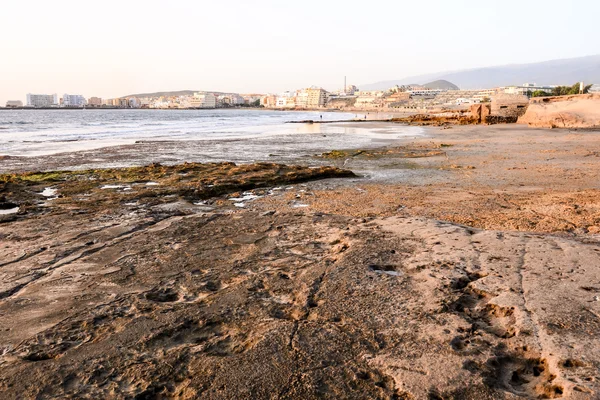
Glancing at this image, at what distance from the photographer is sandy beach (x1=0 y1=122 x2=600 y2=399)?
2.62m

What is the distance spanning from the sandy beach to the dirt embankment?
20.1 meters

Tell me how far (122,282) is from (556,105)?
2920cm

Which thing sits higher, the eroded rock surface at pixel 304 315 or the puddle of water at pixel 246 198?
the puddle of water at pixel 246 198

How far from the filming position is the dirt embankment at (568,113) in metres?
24.8

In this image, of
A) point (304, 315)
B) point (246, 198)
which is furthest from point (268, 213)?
point (304, 315)

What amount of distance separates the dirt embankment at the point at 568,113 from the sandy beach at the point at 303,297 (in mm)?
20083

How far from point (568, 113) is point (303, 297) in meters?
26.9

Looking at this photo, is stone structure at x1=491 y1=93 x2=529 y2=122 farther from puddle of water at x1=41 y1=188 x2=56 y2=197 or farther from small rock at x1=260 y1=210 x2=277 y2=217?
puddle of water at x1=41 y1=188 x2=56 y2=197

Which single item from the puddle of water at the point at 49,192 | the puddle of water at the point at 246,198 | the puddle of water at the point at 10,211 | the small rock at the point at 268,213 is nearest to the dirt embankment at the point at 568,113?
the puddle of water at the point at 246,198

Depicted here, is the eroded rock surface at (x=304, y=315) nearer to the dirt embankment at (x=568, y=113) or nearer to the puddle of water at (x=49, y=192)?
the puddle of water at (x=49, y=192)

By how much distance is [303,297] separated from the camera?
369 cm

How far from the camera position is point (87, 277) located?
4238 millimetres

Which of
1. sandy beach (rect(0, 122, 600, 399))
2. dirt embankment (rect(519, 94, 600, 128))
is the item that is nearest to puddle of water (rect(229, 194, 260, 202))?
sandy beach (rect(0, 122, 600, 399))

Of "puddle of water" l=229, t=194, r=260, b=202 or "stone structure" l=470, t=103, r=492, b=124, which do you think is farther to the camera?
"stone structure" l=470, t=103, r=492, b=124
